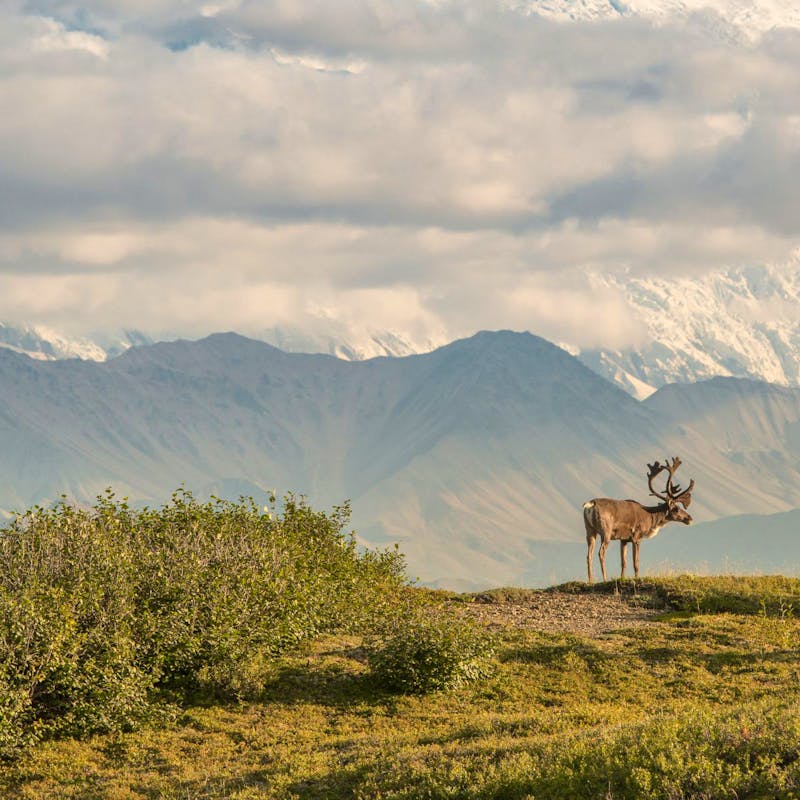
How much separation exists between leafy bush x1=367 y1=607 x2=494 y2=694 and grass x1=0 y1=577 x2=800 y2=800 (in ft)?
1.43

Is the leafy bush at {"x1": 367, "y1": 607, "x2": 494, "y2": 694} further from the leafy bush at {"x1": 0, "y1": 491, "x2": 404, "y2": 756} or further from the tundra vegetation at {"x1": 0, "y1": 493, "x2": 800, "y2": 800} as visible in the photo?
the leafy bush at {"x1": 0, "y1": 491, "x2": 404, "y2": 756}

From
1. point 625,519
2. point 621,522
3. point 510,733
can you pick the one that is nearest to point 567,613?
point 621,522

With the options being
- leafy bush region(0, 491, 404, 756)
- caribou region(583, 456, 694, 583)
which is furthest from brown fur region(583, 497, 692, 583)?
leafy bush region(0, 491, 404, 756)

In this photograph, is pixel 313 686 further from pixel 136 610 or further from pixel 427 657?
pixel 136 610

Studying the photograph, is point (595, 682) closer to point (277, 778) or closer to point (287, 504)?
point (277, 778)

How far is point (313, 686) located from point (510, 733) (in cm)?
752

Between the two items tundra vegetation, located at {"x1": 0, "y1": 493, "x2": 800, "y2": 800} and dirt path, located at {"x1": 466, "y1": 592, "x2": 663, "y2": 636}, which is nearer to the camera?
tundra vegetation, located at {"x1": 0, "y1": 493, "x2": 800, "y2": 800}

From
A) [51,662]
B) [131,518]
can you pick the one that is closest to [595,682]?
[51,662]

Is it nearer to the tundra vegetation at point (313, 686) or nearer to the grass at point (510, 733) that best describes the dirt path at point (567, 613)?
the tundra vegetation at point (313, 686)

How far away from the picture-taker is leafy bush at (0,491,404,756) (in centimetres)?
2383

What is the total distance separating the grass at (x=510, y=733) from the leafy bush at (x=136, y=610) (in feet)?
2.77

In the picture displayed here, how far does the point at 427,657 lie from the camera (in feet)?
90.2

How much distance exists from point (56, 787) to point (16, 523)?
35.8ft

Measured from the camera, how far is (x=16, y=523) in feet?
101
